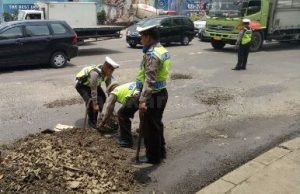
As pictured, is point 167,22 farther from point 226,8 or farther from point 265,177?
point 265,177

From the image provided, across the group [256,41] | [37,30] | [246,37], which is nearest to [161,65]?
[246,37]

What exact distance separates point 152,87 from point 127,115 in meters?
1.16

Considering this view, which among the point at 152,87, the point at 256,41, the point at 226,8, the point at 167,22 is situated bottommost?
the point at 256,41

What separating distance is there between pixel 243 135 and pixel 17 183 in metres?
4.18

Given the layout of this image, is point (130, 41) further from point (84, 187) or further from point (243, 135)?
point (84, 187)

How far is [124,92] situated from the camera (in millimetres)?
6887

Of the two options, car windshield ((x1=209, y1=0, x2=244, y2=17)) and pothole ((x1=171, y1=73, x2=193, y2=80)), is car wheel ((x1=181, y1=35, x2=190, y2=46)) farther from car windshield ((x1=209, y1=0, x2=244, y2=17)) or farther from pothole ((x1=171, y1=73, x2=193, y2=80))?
pothole ((x1=171, y1=73, x2=193, y2=80))

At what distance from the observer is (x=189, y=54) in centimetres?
1972

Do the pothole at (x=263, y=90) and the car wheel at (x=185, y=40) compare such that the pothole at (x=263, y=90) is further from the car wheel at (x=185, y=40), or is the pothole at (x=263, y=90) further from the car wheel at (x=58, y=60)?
the car wheel at (x=185, y=40)

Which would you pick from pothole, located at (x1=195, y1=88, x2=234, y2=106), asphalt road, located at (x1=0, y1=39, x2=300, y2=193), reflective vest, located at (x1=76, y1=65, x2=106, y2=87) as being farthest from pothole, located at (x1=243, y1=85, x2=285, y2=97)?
reflective vest, located at (x1=76, y1=65, x2=106, y2=87)

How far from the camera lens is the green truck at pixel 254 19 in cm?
2006

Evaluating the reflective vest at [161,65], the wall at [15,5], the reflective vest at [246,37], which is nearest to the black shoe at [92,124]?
the reflective vest at [161,65]

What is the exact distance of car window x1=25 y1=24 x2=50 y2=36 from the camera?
15.2m

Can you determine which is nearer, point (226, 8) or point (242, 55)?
point (242, 55)
